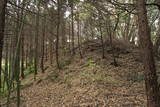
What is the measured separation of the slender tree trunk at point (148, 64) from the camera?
13.5ft

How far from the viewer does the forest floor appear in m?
6.93

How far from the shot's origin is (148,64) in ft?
13.8

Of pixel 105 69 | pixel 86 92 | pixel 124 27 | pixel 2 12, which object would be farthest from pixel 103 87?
pixel 124 27

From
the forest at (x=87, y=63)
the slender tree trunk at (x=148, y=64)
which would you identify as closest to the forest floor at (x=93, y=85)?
the forest at (x=87, y=63)

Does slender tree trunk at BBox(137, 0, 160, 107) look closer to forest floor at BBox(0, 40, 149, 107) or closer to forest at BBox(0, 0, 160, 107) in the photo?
forest at BBox(0, 0, 160, 107)

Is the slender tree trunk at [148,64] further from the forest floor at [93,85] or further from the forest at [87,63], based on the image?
the forest floor at [93,85]

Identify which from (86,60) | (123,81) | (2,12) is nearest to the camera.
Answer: (2,12)

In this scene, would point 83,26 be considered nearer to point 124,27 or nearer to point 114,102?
point 124,27

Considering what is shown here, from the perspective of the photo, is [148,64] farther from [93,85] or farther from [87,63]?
[87,63]

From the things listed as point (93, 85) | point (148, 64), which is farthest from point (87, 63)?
point (148, 64)

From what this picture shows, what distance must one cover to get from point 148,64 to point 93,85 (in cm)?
473

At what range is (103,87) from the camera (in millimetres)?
8227

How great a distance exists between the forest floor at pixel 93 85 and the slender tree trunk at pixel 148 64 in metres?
2.01

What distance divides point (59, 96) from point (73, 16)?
25.9 feet
